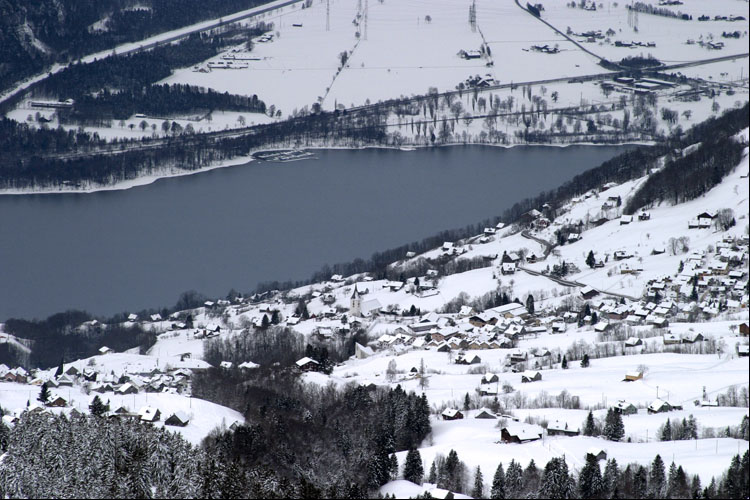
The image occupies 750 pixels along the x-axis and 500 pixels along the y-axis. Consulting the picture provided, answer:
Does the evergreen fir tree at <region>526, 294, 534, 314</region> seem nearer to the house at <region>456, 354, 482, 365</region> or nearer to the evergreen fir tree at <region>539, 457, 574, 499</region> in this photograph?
the house at <region>456, 354, 482, 365</region>

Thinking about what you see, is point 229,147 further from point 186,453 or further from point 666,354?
point 186,453

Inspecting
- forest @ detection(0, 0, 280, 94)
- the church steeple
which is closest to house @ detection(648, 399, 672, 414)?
the church steeple

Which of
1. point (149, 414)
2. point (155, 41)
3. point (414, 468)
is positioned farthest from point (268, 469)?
point (155, 41)

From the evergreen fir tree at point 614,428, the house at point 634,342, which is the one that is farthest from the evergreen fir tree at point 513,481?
the house at point 634,342

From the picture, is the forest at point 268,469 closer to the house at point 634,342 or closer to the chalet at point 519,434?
the chalet at point 519,434

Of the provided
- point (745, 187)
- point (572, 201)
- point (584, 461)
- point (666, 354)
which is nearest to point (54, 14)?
point (572, 201)

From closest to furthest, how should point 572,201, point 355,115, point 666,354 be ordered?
point 666,354, point 572,201, point 355,115
